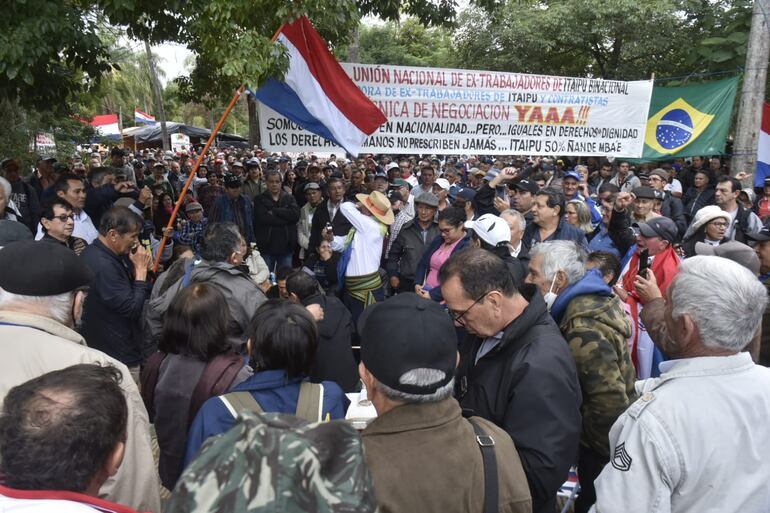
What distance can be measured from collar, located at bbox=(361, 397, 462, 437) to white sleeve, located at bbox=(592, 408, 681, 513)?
1.71 feet

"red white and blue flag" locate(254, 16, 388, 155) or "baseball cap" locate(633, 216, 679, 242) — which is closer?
"baseball cap" locate(633, 216, 679, 242)

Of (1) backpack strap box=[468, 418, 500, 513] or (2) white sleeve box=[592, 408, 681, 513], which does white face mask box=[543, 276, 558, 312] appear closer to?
(2) white sleeve box=[592, 408, 681, 513]

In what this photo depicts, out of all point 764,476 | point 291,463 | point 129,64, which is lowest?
point 764,476

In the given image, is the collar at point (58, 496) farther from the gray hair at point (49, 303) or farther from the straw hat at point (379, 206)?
the straw hat at point (379, 206)

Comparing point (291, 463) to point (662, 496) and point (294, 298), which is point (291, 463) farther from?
point (294, 298)

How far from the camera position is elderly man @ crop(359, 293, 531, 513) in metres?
1.41

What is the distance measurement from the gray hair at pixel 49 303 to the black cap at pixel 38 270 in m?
0.02

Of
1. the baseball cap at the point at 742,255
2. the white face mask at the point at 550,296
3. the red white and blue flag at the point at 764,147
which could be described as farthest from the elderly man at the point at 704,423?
the red white and blue flag at the point at 764,147

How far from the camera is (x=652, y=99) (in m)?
7.89

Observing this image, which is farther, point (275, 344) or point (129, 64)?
point (129, 64)

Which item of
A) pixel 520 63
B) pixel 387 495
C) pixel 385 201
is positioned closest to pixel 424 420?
pixel 387 495

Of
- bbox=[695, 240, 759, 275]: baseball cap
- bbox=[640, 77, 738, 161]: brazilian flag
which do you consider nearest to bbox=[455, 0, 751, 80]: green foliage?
bbox=[640, 77, 738, 161]: brazilian flag

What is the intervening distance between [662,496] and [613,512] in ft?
0.47

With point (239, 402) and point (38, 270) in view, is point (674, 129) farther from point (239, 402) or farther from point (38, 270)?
point (38, 270)
